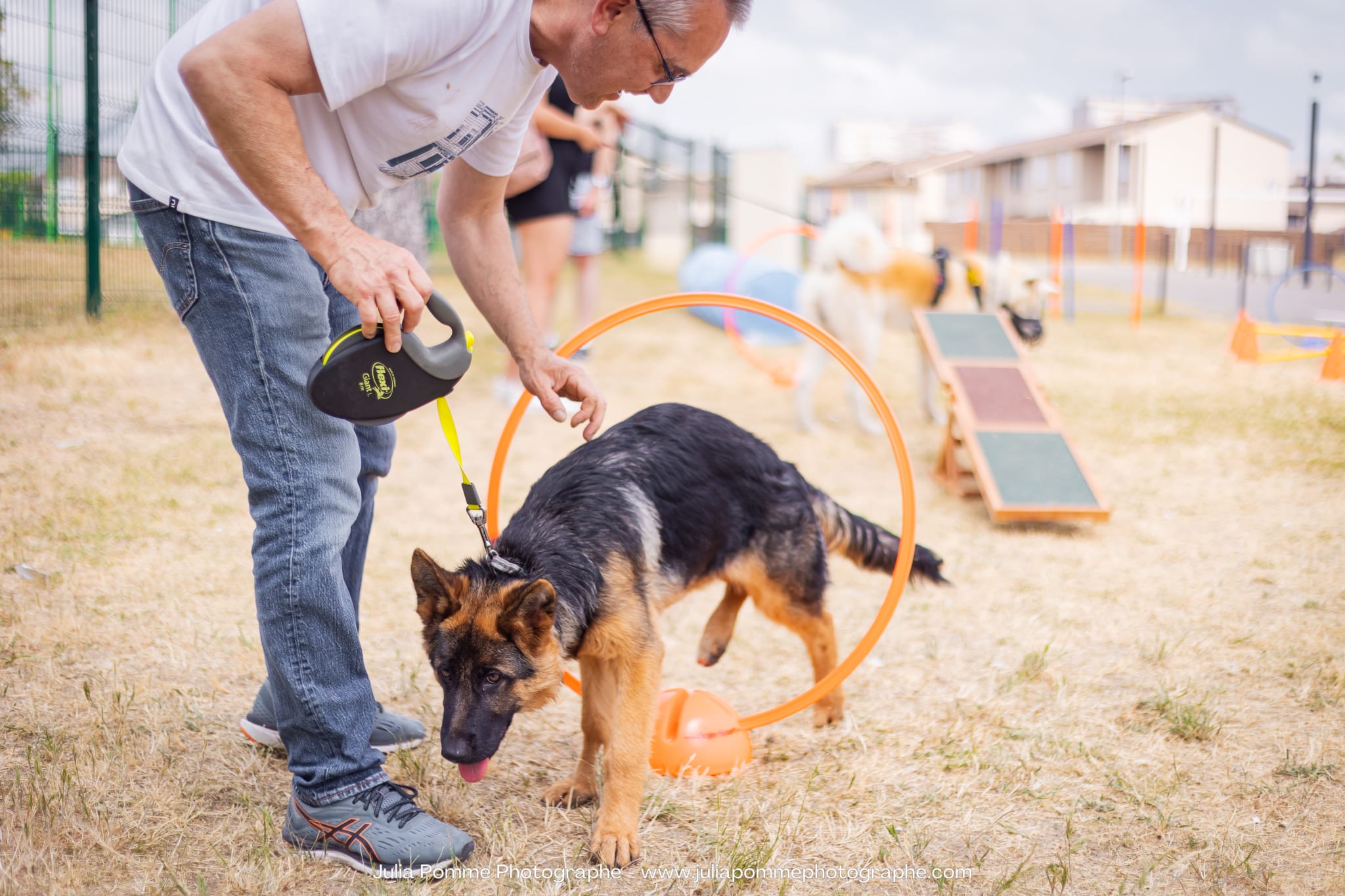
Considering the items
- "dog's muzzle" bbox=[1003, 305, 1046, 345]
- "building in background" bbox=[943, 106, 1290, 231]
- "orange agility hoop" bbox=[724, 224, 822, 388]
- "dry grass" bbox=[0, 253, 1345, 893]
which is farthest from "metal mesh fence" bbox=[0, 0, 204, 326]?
"building in background" bbox=[943, 106, 1290, 231]

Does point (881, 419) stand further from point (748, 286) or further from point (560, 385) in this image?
point (748, 286)

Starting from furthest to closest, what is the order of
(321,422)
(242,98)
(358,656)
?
(358,656), (321,422), (242,98)

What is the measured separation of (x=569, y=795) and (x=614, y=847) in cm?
36

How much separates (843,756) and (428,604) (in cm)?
153

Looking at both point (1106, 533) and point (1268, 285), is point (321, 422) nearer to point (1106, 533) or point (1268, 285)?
point (1106, 533)

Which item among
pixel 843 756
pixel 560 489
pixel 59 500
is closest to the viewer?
pixel 560 489

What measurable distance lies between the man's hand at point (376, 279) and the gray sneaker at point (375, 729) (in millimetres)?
1408

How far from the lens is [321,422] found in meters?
2.25

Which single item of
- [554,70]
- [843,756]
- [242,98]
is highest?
[554,70]

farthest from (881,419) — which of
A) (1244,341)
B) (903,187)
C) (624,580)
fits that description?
(903,187)

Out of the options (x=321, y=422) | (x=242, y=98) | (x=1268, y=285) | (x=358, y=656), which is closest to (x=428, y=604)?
(x=358, y=656)

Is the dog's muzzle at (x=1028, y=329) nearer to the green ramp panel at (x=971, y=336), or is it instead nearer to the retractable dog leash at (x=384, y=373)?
the green ramp panel at (x=971, y=336)

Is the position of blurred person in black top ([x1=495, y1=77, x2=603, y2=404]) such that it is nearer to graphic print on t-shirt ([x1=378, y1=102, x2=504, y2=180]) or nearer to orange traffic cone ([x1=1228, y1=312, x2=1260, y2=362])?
graphic print on t-shirt ([x1=378, y1=102, x2=504, y2=180])

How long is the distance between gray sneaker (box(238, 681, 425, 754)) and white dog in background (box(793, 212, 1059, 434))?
522 centimetres
